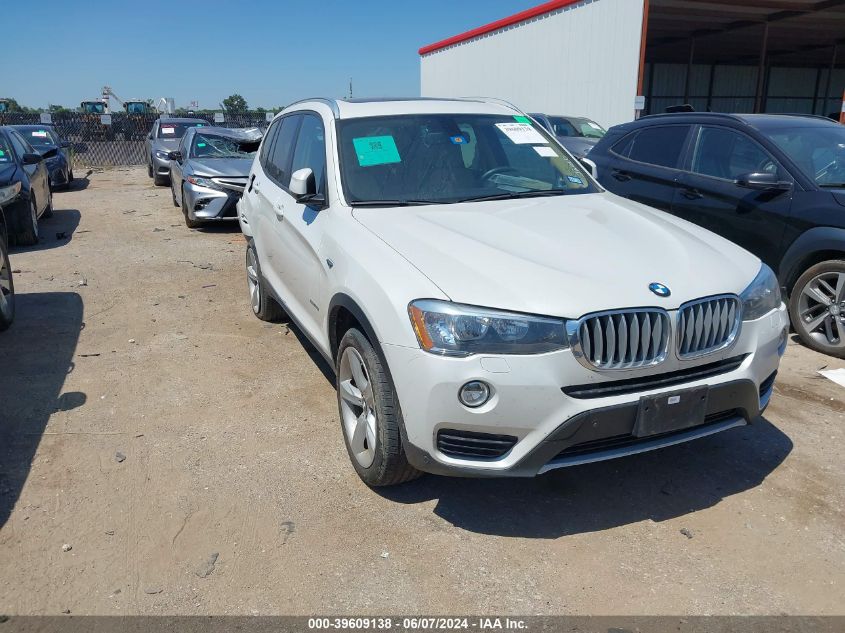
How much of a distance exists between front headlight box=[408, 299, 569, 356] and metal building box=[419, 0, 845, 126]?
49.1 feet

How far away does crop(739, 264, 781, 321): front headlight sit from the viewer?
10.2ft

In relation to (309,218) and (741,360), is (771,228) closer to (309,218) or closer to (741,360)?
(741,360)

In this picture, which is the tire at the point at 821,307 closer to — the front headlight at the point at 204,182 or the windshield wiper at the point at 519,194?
the windshield wiper at the point at 519,194

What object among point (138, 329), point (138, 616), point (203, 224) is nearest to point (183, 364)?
point (138, 329)

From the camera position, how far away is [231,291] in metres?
7.30


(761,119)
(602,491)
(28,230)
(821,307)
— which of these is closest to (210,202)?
(28,230)

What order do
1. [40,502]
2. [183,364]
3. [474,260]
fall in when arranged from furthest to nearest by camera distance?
[183,364]
[40,502]
[474,260]

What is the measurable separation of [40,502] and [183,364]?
1907mm

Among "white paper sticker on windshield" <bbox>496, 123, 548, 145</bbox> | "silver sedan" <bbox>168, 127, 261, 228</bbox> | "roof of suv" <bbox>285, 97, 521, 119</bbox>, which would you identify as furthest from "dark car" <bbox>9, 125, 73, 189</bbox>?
"white paper sticker on windshield" <bbox>496, 123, 548, 145</bbox>

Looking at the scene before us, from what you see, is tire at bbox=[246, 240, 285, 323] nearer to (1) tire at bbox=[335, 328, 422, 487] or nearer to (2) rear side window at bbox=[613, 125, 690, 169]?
(1) tire at bbox=[335, 328, 422, 487]

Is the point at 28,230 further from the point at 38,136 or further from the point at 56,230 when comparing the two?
the point at 38,136

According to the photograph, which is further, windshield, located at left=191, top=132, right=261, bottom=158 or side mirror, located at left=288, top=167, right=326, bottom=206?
windshield, located at left=191, top=132, right=261, bottom=158

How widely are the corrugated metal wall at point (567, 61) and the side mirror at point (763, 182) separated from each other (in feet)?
39.2

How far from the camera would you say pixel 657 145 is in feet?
21.7
